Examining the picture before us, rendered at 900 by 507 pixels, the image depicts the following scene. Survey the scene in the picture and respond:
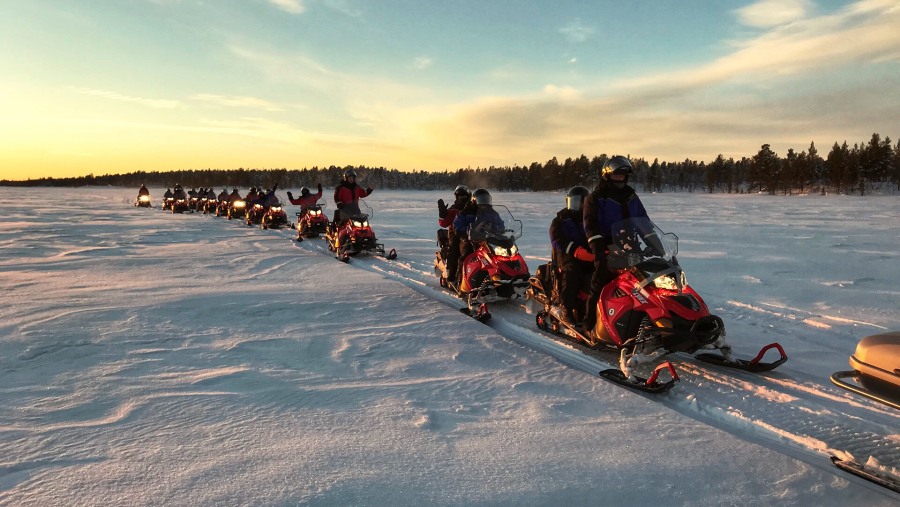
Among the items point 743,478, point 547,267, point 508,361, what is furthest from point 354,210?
point 743,478

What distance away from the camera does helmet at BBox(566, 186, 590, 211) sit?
19.9 feet

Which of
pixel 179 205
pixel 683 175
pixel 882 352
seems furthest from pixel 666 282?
pixel 683 175

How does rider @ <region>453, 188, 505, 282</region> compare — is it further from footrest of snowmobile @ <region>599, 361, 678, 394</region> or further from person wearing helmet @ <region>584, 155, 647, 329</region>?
footrest of snowmobile @ <region>599, 361, 678, 394</region>

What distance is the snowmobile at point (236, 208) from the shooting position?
25.3 metres

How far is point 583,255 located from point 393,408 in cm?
260

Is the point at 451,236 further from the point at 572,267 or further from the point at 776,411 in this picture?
the point at 776,411

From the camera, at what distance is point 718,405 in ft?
12.6

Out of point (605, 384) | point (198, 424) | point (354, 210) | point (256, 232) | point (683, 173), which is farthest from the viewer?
point (683, 173)

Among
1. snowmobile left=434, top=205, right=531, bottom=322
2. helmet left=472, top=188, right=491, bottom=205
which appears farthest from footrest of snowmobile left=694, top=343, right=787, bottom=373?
helmet left=472, top=188, right=491, bottom=205

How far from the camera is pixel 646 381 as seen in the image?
14.0ft

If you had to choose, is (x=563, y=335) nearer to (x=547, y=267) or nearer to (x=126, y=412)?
(x=547, y=267)

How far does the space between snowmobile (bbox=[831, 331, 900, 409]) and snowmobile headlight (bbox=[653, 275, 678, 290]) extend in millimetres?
1567

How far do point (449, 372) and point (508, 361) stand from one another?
0.66m

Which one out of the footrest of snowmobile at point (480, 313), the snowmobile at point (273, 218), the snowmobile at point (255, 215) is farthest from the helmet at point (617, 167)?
the snowmobile at point (255, 215)
